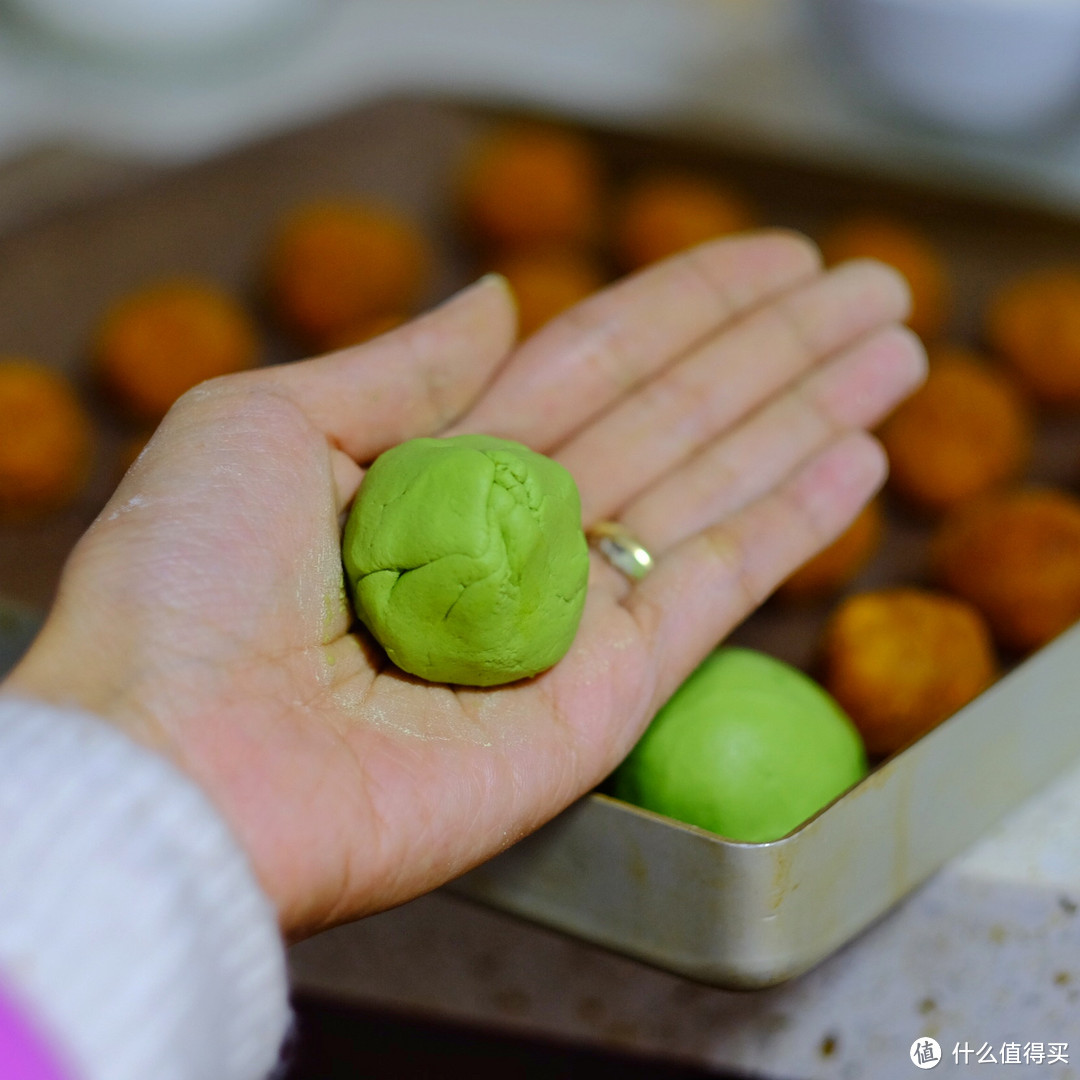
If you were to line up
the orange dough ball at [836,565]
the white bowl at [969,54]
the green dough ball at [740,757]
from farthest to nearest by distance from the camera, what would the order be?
the white bowl at [969,54]
the orange dough ball at [836,565]
the green dough ball at [740,757]

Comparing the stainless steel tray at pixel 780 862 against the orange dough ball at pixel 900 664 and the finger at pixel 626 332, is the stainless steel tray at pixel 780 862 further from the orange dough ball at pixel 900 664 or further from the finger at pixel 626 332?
the finger at pixel 626 332

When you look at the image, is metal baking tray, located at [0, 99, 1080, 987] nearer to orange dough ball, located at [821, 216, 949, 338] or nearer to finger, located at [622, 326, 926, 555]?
orange dough ball, located at [821, 216, 949, 338]

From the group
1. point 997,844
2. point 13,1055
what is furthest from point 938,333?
point 13,1055

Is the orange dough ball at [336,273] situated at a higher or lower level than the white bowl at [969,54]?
lower

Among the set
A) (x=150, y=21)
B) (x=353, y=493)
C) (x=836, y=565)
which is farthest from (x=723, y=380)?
(x=150, y=21)

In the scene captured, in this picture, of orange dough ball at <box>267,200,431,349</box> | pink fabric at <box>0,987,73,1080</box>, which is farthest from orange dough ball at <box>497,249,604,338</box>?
pink fabric at <box>0,987,73,1080</box>

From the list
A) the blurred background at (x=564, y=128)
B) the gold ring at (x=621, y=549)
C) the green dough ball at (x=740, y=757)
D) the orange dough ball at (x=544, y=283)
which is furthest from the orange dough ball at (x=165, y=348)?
the green dough ball at (x=740, y=757)

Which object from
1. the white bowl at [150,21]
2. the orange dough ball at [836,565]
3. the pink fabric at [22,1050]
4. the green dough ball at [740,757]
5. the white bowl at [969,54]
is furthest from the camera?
the white bowl at [150,21]
